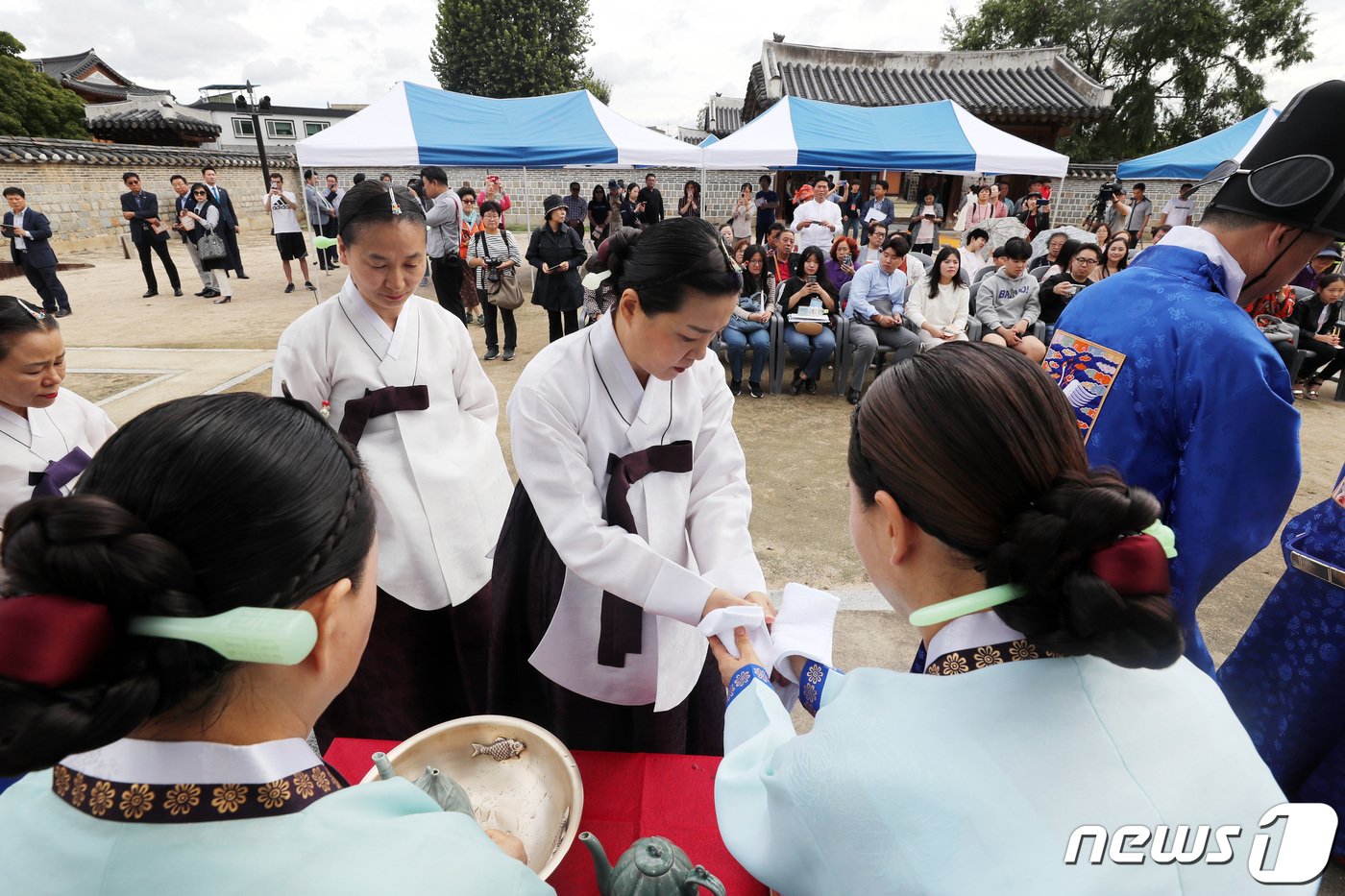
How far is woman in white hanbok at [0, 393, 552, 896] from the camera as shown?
0.59 metres

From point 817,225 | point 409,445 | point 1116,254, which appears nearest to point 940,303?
point 1116,254

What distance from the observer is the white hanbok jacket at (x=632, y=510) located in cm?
161

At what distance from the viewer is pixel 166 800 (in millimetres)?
667

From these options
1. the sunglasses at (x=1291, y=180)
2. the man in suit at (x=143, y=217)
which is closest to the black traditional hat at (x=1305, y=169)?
the sunglasses at (x=1291, y=180)

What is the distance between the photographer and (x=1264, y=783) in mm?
844

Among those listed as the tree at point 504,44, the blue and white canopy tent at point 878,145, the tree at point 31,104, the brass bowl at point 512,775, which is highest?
the tree at point 504,44

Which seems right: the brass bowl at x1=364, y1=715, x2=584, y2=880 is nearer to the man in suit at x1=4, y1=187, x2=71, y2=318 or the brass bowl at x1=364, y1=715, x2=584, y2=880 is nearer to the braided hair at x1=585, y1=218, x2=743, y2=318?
the braided hair at x1=585, y1=218, x2=743, y2=318

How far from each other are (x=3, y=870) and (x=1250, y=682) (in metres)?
2.79

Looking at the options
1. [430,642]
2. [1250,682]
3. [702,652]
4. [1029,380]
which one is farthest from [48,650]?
[1250,682]

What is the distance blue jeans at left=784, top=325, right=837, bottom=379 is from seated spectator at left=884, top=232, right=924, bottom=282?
1021 mm

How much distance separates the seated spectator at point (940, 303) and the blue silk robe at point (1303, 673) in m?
4.92

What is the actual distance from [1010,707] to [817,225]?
10.2 metres

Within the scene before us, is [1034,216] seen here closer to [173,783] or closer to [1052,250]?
[1052,250]

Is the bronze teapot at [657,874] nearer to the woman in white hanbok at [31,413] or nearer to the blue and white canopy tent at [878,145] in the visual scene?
the woman in white hanbok at [31,413]
